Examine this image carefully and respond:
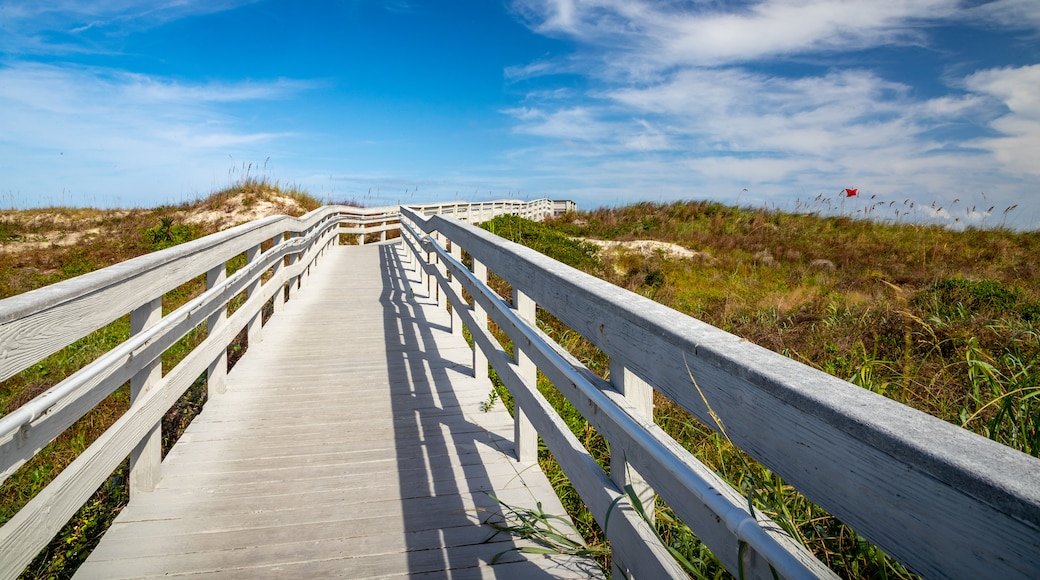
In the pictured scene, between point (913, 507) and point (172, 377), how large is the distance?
3.49 meters

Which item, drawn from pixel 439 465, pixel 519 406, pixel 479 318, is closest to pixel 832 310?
pixel 479 318

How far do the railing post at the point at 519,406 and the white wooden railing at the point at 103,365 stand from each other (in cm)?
183

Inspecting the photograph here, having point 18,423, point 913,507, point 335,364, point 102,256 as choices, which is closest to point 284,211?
point 102,256

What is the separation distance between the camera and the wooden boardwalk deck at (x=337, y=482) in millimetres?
2621

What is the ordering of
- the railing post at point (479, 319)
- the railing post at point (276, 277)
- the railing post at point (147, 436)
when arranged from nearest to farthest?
1. the railing post at point (147, 436)
2. the railing post at point (479, 319)
3. the railing post at point (276, 277)

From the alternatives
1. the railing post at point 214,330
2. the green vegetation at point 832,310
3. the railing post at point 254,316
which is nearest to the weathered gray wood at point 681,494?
the green vegetation at point 832,310

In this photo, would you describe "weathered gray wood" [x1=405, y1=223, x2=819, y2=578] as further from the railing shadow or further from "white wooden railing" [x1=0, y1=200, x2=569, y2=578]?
"white wooden railing" [x1=0, y1=200, x2=569, y2=578]

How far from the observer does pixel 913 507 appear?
0.94 m

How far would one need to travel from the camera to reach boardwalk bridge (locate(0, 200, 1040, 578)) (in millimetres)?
979

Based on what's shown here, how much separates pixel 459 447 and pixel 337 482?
0.76 metres

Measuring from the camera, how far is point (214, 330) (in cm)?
436

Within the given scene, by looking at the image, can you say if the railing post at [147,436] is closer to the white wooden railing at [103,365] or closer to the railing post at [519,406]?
the white wooden railing at [103,365]

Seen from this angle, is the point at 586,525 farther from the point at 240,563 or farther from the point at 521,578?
the point at 240,563

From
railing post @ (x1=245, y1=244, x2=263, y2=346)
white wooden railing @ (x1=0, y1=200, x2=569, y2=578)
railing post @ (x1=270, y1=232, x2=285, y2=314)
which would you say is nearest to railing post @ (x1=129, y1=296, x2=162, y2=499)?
white wooden railing @ (x1=0, y1=200, x2=569, y2=578)
